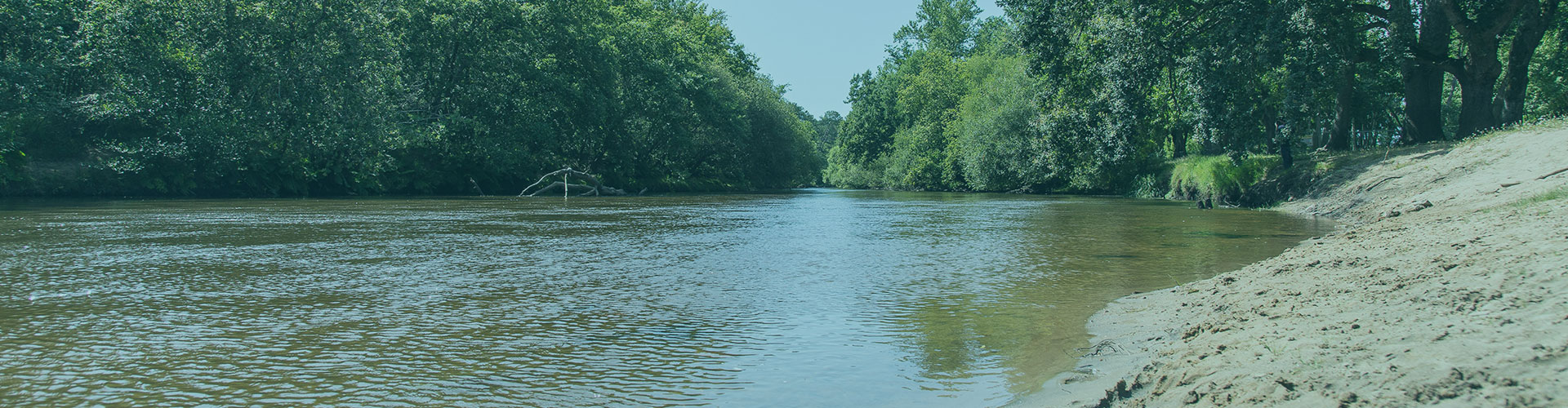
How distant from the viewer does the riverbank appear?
378 centimetres

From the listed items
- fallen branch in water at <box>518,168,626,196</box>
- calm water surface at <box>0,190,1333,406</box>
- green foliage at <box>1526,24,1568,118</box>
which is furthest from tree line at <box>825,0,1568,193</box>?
fallen branch in water at <box>518,168,626,196</box>

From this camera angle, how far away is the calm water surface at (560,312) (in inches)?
207

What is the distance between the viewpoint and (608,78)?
50594 millimetres

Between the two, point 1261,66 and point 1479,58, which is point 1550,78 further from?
point 1261,66

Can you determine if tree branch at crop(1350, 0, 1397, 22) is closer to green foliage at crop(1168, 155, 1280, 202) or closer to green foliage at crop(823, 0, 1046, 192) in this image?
green foliage at crop(1168, 155, 1280, 202)

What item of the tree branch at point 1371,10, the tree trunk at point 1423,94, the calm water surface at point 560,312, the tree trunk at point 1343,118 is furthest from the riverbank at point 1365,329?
the tree trunk at point 1343,118

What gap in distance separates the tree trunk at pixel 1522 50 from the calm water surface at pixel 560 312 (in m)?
13.8

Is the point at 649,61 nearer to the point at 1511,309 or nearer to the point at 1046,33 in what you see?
the point at 1046,33

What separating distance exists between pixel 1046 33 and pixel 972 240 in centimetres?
1535

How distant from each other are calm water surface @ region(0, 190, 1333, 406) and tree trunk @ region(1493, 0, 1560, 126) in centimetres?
1378

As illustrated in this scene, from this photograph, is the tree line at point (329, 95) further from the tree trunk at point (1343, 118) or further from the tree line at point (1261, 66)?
the tree trunk at point (1343, 118)

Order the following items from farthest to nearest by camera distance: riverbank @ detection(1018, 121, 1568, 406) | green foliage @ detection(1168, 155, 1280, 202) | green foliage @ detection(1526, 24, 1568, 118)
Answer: green foliage @ detection(1526, 24, 1568, 118) < green foliage @ detection(1168, 155, 1280, 202) < riverbank @ detection(1018, 121, 1568, 406)

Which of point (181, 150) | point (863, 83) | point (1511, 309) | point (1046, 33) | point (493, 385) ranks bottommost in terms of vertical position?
point (493, 385)

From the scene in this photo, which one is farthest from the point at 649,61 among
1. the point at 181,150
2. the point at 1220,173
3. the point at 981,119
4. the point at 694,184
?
the point at 1220,173
